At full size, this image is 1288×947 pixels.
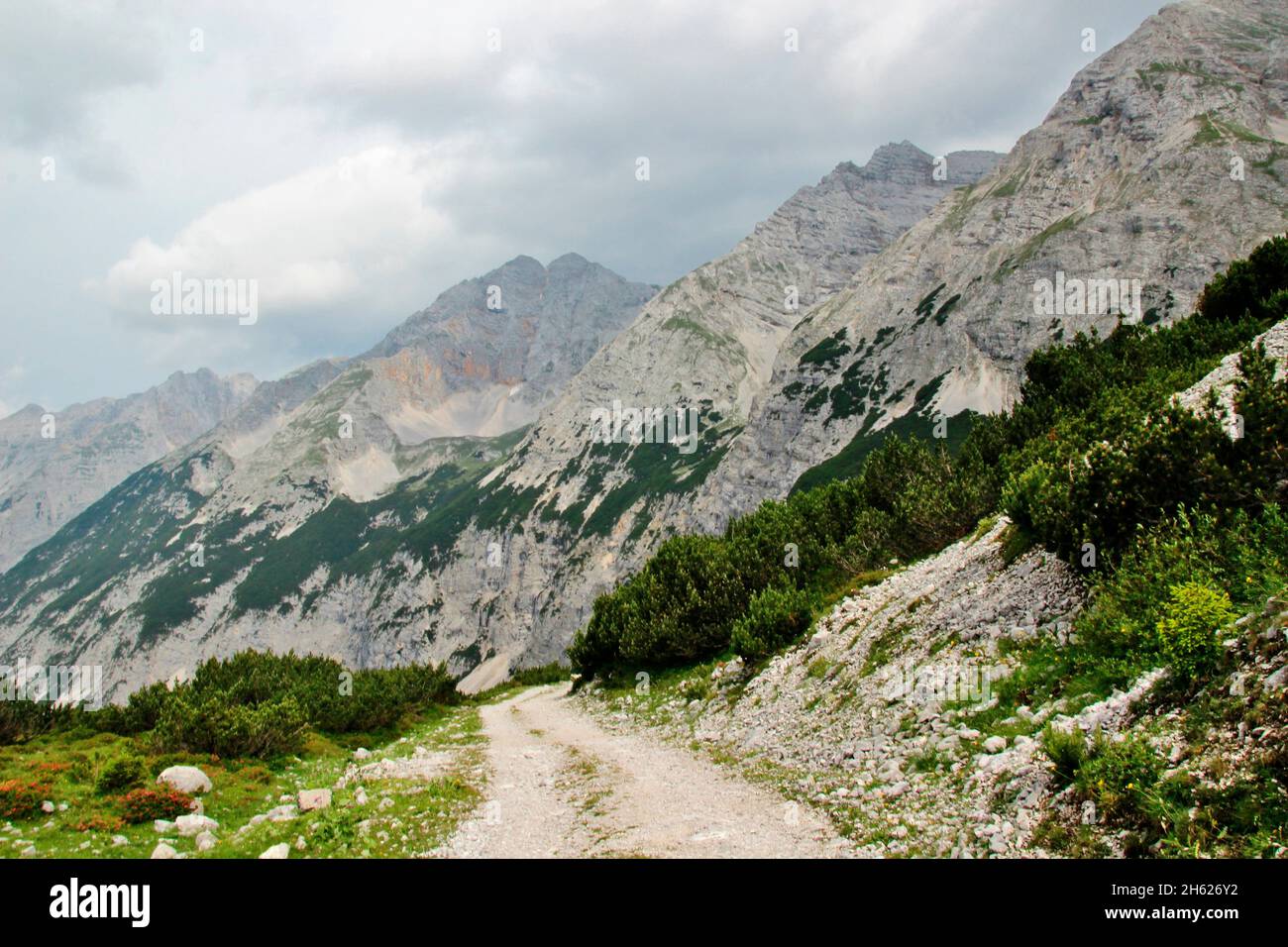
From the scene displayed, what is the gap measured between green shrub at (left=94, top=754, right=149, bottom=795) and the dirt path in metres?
8.15

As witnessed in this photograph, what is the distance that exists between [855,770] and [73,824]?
51.4 ft

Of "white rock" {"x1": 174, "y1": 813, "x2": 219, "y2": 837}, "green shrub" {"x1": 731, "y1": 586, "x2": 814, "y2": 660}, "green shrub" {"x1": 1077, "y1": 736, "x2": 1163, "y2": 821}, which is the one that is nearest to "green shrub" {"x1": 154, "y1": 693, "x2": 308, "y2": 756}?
"white rock" {"x1": 174, "y1": 813, "x2": 219, "y2": 837}

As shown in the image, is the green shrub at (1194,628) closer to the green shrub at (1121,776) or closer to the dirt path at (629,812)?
the green shrub at (1121,776)

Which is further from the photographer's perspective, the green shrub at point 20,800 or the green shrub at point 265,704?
the green shrub at point 265,704

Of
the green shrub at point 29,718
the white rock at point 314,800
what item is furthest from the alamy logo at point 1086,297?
the green shrub at point 29,718

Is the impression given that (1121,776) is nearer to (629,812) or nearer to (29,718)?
(629,812)

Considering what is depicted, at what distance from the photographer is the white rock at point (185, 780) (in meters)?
16.0

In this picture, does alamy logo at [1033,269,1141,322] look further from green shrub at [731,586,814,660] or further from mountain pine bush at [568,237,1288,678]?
green shrub at [731,586,814,660]

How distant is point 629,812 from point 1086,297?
170474 millimetres

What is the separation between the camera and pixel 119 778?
1582 centimetres

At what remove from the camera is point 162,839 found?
12.7 meters
